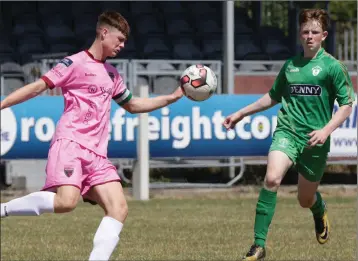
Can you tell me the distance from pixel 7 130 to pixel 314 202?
7832 mm

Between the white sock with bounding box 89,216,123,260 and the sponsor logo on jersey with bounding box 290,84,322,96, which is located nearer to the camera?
the white sock with bounding box 89,216,123,260

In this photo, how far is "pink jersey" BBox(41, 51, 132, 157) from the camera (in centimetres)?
800

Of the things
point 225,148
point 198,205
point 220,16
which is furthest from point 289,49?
point 198,205

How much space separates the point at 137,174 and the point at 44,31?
7236 mm

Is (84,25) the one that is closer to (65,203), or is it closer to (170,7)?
(170,7)

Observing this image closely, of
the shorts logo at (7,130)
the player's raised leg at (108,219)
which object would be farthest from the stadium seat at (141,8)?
the player's raised leg at (108,219)

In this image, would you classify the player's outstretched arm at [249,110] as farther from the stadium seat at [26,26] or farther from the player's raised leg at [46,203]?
the stadium seat at [26,26]

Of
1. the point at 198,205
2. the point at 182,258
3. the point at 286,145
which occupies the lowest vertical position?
the point at 198,205

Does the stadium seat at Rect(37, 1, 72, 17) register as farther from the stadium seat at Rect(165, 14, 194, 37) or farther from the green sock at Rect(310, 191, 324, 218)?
the green sock at Rect(310, 191, 324, 218)

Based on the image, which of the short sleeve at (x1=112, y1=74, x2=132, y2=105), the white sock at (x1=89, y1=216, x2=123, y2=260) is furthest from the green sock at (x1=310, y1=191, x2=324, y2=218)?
the white sock at (x1=89, y1=216, x2=123, y2=260)

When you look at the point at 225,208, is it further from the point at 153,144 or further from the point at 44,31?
the point at 44,31

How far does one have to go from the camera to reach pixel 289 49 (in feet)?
82.0

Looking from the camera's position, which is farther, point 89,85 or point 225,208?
point 225,208

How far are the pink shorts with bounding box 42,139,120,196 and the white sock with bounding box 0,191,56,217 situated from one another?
11 centimetres
